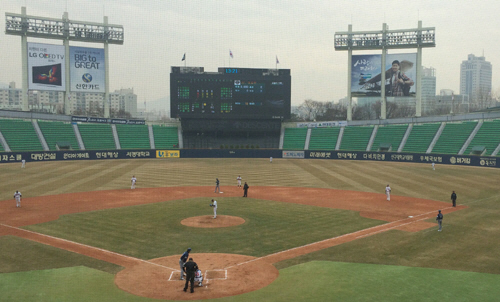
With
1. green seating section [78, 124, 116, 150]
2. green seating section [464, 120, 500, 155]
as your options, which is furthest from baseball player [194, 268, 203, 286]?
green seating section [78, 124, 116, 150]

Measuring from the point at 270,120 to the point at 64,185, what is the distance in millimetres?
47899

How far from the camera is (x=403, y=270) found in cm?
1512

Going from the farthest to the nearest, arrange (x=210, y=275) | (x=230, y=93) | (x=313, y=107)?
(x=313, y=107) → (x=230, y=93) → (x=210, y=275)

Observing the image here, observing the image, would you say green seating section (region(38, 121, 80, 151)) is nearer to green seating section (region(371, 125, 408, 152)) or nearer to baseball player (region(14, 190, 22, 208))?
baseball player (region(14, 190, 22, 208))

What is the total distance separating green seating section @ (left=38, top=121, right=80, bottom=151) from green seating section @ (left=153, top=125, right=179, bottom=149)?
642 inches

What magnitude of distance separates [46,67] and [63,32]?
7.73 meters

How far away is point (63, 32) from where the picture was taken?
69.8 metres

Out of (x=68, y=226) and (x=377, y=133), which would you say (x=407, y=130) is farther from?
(x=68, y=226)

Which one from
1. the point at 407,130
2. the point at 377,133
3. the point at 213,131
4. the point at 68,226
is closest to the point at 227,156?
the point at 213,131

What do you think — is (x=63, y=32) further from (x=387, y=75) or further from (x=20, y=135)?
(x=387, y=75)

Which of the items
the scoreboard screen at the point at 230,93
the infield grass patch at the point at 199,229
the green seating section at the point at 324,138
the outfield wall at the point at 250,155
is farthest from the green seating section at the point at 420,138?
the infield grass patch at the point at 199,229

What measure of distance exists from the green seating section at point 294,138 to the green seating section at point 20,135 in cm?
4955

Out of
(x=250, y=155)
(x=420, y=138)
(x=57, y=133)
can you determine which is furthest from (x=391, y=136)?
(x=57, y=133)

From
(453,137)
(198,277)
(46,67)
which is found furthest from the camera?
(46,67)
